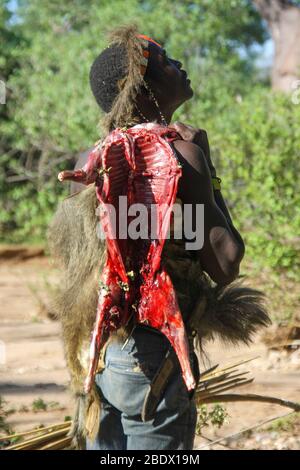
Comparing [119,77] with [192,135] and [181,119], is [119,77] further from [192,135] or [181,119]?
[181,119]

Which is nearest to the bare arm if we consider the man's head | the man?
the man

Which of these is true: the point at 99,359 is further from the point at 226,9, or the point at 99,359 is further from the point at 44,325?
the point at 226,9

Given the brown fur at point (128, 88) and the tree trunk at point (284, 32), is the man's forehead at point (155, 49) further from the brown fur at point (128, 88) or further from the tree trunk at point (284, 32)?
the tree trunk at point (284, 32)

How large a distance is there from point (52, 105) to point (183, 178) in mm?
10275

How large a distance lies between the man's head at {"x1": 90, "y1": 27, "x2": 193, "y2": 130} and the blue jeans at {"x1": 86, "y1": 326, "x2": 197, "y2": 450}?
0.66 meters

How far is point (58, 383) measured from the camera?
233 inches

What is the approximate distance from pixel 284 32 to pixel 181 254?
1256 cm

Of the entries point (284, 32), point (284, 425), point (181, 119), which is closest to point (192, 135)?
point (284, 425)

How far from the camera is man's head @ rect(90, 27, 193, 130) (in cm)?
236

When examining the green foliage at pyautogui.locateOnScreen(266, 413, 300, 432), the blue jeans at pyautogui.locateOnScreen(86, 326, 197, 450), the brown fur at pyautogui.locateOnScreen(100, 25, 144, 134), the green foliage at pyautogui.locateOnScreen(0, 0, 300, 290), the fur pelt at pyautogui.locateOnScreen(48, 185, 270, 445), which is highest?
the green foliage at pyautogui.locateOnScreen(0, 0, 300, 290)

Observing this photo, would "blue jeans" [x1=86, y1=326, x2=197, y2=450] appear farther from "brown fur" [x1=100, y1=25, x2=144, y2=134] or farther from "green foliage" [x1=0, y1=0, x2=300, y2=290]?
"green foliage" [x1=0, y1=0, x2=300, y2=290]

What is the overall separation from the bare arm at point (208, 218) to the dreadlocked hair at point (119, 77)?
0.66 ft

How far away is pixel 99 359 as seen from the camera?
7.79ft

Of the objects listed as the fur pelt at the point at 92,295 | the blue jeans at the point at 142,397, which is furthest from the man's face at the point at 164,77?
the blue jeans at the point at 142,397
